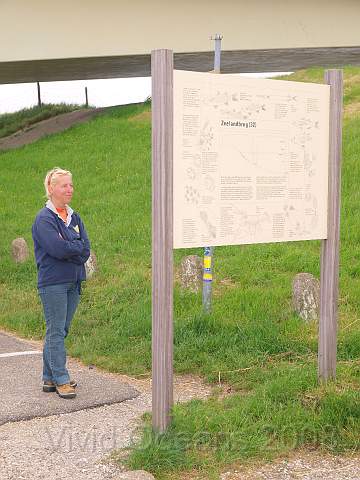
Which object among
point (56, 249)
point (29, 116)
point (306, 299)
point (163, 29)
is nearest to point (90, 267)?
point (306, 299)

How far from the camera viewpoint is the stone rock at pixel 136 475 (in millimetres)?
3994

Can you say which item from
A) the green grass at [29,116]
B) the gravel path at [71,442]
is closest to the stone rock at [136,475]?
the gravel path at [71,442]

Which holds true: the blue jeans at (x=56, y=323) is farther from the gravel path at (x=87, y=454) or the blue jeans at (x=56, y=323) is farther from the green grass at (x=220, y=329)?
the green grass at (x=220, y=329)

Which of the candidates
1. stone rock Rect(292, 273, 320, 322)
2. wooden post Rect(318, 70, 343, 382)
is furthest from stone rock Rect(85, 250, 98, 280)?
wooden post Rect(318, 70, 343, 382)

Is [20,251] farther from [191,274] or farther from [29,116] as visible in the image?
[29,116]

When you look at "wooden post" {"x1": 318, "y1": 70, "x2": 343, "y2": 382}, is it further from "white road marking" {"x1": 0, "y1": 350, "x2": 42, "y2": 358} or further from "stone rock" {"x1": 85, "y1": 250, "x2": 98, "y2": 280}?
"stone rock" {"x1": 85, "y1": 250, "x2": 98, "y2": 280}

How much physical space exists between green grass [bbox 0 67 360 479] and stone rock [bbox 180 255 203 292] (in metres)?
0.17

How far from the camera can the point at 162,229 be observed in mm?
4719

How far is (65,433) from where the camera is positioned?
4980 mm

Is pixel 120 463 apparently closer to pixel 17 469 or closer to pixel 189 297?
pixel 17 469

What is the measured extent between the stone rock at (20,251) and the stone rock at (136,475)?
24.5 ft

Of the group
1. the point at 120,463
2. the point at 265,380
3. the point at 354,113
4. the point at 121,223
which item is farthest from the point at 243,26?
the point at 120,463

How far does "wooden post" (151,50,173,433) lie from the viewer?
15.3ft

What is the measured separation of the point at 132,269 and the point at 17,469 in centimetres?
578
